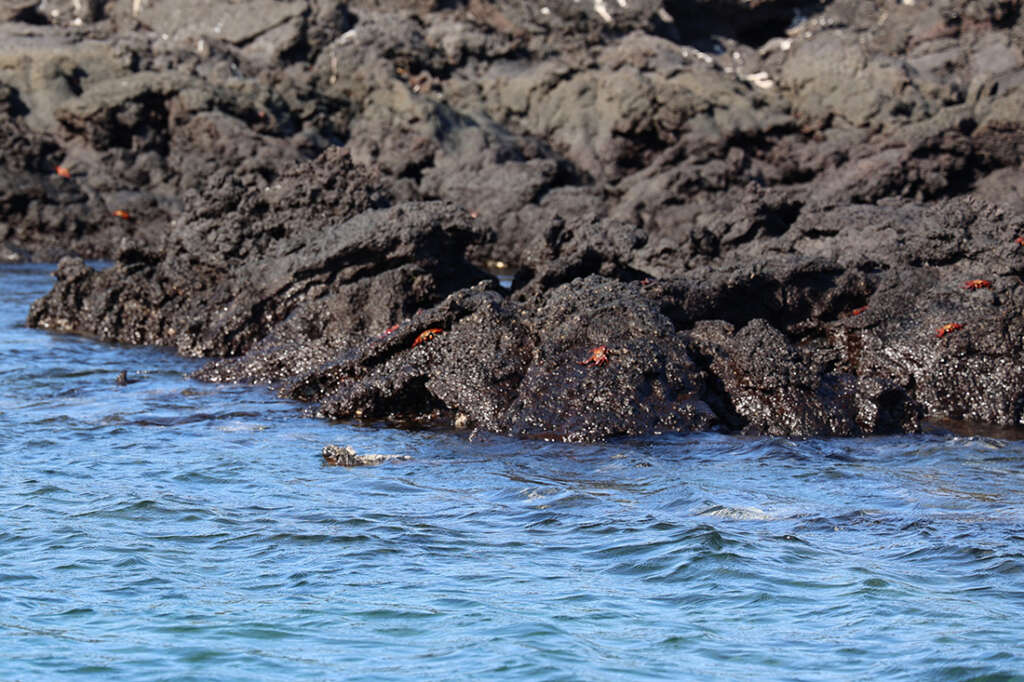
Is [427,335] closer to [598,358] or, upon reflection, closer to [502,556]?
[598,358]

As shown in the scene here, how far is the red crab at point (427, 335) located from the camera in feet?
39.4

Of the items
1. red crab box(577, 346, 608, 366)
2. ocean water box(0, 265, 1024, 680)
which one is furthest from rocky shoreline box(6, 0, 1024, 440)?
ocean water box(0, 265, 1024, 680)

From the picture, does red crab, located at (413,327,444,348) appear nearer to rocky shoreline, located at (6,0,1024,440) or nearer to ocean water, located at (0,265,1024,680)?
rocky shoreline, located at (6,0,1024,440)

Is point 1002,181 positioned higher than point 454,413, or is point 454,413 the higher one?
point 1002,181

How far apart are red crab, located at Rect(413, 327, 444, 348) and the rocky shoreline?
0.10 meters

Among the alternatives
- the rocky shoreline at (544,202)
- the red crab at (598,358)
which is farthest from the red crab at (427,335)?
the red crab at (598,358)

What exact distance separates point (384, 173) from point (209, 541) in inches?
1013

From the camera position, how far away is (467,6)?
4425cm

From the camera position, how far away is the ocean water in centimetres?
585

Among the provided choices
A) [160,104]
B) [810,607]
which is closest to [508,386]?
[810,607]

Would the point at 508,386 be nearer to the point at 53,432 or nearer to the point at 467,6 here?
the point at 53,432

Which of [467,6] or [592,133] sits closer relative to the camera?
Result: [592,133]

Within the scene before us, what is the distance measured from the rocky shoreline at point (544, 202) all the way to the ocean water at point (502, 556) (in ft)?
3.96

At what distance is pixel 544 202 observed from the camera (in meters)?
30.1
